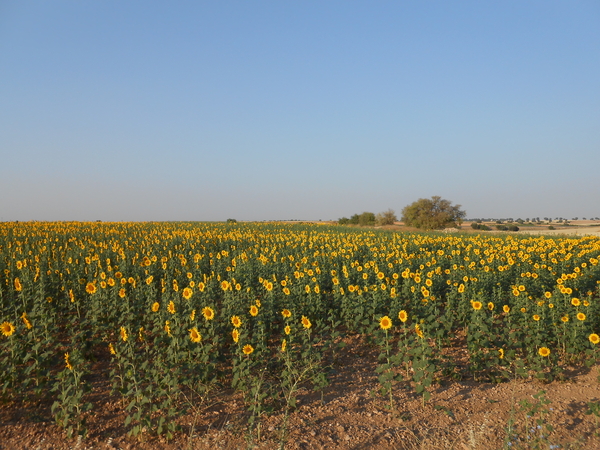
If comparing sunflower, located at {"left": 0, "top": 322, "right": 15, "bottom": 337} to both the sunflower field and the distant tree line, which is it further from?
the distant tree line

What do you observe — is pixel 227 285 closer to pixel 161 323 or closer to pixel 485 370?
pixel 161 323

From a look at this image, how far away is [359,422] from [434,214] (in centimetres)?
6053

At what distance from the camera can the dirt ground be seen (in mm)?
4199

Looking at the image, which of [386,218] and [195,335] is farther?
[386,218]

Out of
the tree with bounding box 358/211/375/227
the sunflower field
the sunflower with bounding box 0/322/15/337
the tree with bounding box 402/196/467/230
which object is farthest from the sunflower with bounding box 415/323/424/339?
the tree with bounding box 358/211/375/227

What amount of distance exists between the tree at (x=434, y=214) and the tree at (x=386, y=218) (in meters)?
8.18

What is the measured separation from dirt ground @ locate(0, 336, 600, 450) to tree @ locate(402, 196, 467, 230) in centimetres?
5706

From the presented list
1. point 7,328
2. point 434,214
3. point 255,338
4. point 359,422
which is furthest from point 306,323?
point 434,214

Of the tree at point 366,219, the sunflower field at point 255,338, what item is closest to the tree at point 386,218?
the tree at point 366,219

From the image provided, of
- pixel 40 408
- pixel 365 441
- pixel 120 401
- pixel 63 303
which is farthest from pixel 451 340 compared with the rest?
pixel 63 303

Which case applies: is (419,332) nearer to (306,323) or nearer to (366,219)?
(306,323)

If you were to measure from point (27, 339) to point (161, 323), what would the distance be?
6.54 ft

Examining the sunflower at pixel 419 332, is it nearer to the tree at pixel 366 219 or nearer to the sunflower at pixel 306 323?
the sunflower at pixel 306 323

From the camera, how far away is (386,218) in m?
72.6
